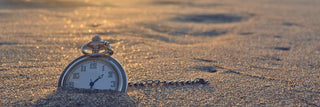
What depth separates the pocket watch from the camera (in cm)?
214

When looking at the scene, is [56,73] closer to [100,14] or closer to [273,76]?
[273,76]

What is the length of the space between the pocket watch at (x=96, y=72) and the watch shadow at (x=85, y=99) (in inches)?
1.8

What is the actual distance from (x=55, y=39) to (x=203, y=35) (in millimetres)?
2115

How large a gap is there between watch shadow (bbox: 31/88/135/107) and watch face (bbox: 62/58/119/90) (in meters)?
0.04

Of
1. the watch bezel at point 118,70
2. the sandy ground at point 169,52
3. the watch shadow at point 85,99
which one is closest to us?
the watch shadow at point 85,99

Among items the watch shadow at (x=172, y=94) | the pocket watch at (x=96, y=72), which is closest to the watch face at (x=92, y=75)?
the pocket watch at (x=96, y=72)

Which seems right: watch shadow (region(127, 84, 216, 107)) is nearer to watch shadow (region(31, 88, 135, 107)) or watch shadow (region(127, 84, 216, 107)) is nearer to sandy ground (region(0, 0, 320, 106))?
sandy ground (region(0, 0, 320, 106))

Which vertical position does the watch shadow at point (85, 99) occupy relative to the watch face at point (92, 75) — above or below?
below

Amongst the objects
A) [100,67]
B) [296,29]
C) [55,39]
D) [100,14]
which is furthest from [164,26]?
[100,67]

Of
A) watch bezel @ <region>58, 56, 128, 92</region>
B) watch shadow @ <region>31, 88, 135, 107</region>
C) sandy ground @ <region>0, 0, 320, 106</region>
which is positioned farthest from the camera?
sandy ground @ <region>0, 0, 320, 106</region>

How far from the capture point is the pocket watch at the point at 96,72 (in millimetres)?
2141

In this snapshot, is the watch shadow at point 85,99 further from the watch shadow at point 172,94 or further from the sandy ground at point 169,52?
the watch shadow at point 172,94

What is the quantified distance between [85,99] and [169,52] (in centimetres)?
172

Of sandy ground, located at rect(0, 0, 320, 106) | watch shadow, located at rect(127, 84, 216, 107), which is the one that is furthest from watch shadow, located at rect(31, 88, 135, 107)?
watch shadow, located at rect(127, 84, 216, 107)
